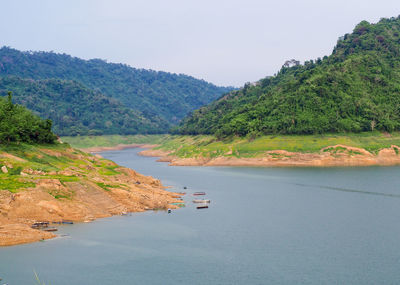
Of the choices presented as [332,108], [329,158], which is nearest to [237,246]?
[329,158]

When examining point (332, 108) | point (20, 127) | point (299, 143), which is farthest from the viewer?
point (332, 108)

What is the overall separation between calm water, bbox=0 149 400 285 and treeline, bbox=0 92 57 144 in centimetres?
3456

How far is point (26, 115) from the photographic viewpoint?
358 feet

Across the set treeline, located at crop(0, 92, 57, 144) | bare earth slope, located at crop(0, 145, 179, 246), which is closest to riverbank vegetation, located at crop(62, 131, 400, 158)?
bare earth slope, located at crop(0, 145, 179, 246)

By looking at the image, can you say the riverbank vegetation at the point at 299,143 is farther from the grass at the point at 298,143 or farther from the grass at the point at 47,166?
the grass at the point at 47,166

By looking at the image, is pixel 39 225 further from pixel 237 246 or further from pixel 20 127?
pixel 20 127

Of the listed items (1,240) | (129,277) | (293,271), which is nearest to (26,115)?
(1,240)

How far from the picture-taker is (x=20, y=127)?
9894 cm

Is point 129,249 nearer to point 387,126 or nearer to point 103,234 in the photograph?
point 103,234

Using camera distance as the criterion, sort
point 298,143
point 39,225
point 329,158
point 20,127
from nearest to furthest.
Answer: point 39,225 → point 20,127 → point 329,158 → point 298,143

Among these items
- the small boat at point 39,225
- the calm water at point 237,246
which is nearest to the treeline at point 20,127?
the small boat at point 39,225

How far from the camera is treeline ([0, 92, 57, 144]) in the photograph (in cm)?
9362

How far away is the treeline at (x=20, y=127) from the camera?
9362cm

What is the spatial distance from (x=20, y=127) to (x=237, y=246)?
62.4 meters
